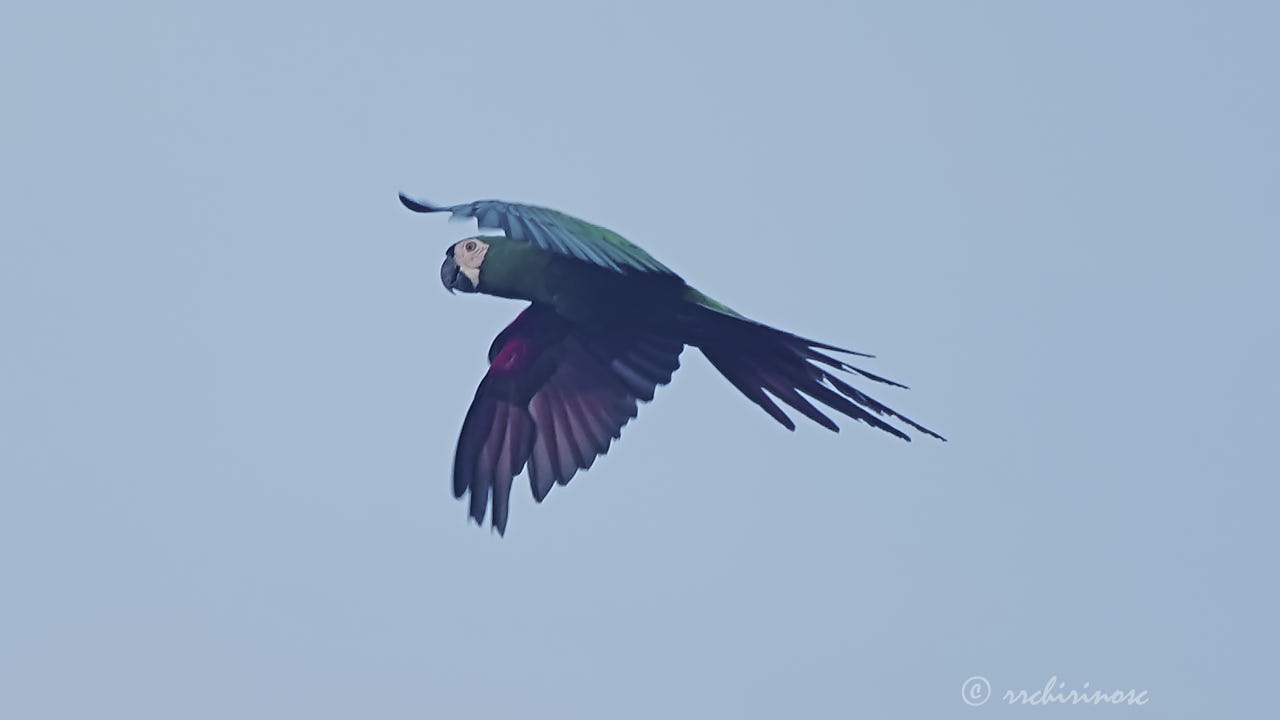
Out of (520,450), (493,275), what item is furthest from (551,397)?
(493,275)

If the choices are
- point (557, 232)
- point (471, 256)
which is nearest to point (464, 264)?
point (471, 256)

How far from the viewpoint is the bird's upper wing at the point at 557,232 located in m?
7.93

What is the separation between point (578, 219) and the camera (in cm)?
895

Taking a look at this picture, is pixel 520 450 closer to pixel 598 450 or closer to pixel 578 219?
pixel 598 450

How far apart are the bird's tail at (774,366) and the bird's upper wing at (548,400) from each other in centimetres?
41

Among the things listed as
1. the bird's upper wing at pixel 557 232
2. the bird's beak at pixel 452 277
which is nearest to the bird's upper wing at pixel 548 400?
the bird's beak at pixel 452 277

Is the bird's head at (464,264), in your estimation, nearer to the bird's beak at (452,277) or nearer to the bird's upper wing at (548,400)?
the bird's beak at (452,277)

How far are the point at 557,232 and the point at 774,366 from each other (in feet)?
6.05

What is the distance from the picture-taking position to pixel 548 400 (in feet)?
34.1

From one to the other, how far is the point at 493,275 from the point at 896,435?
7.89 feet

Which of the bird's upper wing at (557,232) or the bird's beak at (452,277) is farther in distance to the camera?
the bird's beak at (452,277)

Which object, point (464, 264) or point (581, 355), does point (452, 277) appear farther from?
point (581, 355)

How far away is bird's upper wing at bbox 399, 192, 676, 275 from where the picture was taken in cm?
793

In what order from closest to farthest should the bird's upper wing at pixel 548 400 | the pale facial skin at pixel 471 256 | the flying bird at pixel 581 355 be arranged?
1. the flying bird at pixel 581 355
2. the pale facial skin at pixel 471 256
3. the bird's upper wing at pixel 548 400
